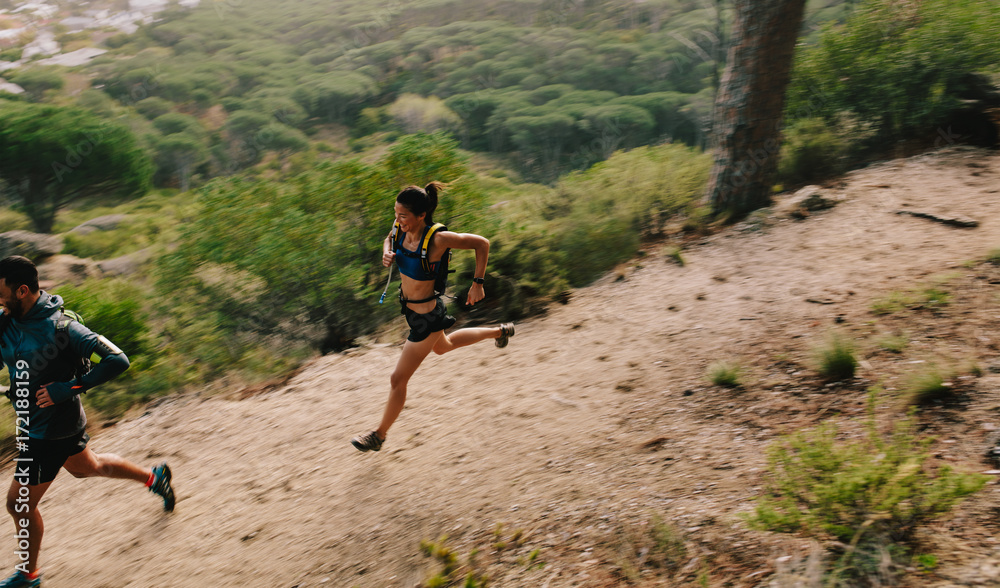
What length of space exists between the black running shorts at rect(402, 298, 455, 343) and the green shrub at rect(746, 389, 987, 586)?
2.19m

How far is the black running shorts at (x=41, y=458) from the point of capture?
3.39 m

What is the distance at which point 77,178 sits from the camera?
4094cm

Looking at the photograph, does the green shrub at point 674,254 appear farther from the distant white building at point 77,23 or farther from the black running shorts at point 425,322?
the distant white building at point 77,23

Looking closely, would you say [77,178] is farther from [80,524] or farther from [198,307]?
[80,524]

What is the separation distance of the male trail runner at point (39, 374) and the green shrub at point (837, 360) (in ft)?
13.7

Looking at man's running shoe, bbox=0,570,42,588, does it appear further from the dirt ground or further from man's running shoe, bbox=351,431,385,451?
man's running shoe, bbox=351,431,385,451

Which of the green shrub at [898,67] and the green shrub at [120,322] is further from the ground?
the green shrub at [898,67]

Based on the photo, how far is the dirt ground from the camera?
3.09 m

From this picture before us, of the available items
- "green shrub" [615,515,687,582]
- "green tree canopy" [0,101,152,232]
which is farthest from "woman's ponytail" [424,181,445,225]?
"green tree canopy" [0,101,152,232]

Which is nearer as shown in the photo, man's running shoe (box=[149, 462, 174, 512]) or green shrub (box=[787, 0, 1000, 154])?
man's running shoe (box=[149, 462, 174, 512])

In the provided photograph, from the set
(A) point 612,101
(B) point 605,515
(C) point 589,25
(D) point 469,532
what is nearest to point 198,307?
(D) point 469,532

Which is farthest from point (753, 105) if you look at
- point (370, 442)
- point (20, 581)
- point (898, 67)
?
point (20, 581)

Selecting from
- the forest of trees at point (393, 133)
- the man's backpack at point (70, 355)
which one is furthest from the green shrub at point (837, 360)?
→ the man's backpack at point (70, 355)

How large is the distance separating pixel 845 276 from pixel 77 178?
47503 millimetres
